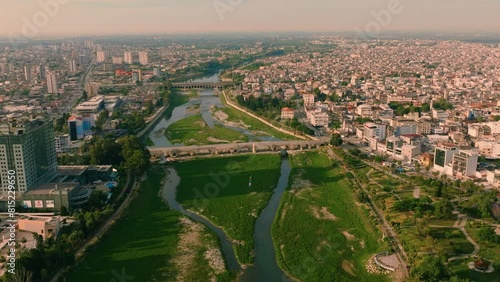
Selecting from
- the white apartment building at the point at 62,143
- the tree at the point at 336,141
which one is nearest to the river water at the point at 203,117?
the tree at the point at 336,141

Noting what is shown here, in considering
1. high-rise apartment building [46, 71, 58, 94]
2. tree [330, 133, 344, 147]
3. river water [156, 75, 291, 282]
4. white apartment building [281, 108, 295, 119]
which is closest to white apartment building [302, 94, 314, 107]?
white apartment building [281, 108, 295, 119]

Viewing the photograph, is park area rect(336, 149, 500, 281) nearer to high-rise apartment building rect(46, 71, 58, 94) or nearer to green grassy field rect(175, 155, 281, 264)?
green grassy field rect(175, 155, 281, 264)

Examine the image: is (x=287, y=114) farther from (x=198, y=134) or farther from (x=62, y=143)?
(x=62, y=143)

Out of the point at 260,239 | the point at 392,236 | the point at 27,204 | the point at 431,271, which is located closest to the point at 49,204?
the point at 27,204

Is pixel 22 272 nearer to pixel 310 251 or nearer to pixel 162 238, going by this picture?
pixel 162 238

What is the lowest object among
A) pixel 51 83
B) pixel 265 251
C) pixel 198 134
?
pixel 265 251

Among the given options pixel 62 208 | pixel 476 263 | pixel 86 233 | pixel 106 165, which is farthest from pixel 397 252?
pixel 106 165
